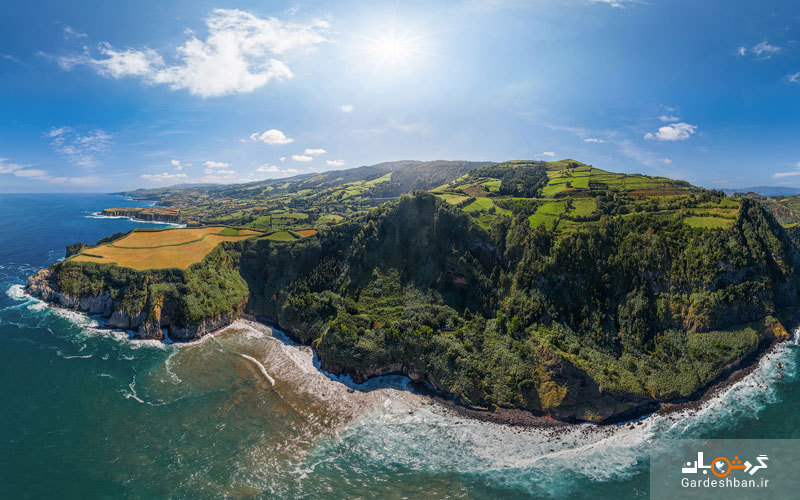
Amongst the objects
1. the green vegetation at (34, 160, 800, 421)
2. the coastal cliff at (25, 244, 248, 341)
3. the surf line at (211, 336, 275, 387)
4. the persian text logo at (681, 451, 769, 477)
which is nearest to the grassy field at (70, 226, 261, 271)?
the green vegetation at (34, 160, 800, 421)

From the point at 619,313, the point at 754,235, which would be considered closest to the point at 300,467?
the point at 619,313

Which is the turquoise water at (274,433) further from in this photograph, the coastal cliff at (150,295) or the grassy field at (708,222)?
the grassy field at (708,222)

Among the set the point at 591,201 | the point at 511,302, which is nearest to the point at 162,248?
the point at 511,302

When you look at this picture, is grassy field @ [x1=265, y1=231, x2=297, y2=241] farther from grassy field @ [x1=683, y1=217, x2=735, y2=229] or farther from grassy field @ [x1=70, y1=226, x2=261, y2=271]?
grassy field @ [x1=683, y1=217, x2=735, y2=229]

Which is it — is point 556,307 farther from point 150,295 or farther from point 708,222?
point 150,295

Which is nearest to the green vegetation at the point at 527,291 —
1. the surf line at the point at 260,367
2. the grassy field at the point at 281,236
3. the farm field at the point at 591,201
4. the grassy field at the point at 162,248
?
the farm field at the point at 591,201

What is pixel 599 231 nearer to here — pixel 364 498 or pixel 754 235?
pixel 754 235
